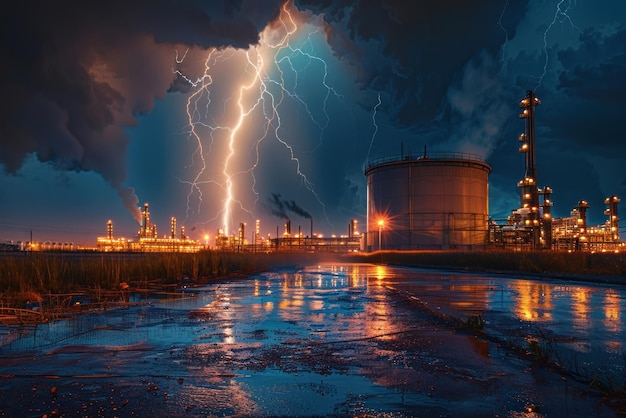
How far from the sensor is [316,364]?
17.7 feet

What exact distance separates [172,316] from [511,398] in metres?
6.20

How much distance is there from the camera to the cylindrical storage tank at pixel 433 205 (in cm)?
5612

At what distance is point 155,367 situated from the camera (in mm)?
5152

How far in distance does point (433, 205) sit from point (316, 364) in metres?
52.3

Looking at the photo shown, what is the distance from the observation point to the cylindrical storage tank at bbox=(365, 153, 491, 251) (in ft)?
184

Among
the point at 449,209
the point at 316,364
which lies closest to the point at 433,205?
the point at 449,209

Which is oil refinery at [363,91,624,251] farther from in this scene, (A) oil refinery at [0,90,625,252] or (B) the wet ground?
(B) the wet ground

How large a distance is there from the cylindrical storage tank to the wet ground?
46796 millimetres

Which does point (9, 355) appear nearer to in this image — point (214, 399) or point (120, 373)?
point (120, 373)

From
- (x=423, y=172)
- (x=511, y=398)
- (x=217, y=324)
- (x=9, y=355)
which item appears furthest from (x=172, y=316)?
(x=423, y=172)

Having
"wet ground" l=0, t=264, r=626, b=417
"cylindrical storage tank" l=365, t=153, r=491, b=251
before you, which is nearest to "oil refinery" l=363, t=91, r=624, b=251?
"cylindrical storage tank" l=365, t=153, r=491, b=251

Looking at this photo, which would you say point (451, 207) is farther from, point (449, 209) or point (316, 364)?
point (316, 364)

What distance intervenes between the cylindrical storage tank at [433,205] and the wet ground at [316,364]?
154 feet

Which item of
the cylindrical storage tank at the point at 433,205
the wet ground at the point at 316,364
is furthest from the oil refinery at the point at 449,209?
the wet ground at the point at 316,364
